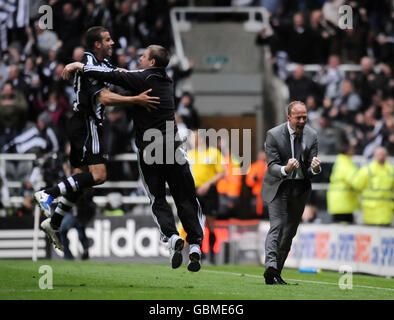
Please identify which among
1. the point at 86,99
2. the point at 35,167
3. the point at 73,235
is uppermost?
the point at 86,99

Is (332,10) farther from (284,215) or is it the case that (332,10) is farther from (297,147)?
(284,215)

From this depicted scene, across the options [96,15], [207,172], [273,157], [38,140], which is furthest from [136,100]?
[96,15]

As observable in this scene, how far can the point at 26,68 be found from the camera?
76.8ft

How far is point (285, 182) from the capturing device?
43.9 feet

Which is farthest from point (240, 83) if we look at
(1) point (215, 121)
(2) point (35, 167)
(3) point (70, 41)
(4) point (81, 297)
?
(4) point (81, 297)

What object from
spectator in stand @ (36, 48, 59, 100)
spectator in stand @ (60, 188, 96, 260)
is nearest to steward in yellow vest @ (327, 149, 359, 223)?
spectator in stand @ (60, 188, 96, 260)

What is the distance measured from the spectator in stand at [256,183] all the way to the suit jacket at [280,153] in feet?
29.8

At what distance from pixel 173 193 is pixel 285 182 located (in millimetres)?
1439

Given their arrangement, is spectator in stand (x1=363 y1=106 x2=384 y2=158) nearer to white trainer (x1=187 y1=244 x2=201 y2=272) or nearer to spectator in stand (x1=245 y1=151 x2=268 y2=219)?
spectator in stand (x1=245 y1=151 x2=268 y2=219)

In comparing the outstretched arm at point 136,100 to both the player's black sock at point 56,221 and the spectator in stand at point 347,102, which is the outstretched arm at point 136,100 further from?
the spectator in stand at point 347,102

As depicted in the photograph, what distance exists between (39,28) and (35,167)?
3574 mm

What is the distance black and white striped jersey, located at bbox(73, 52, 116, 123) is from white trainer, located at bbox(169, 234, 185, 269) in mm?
2085
